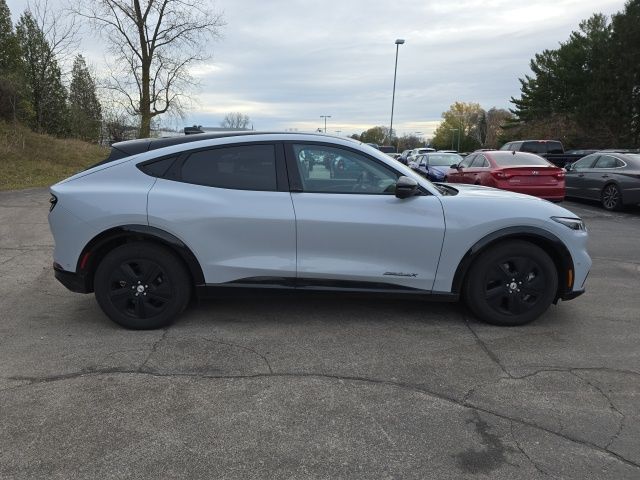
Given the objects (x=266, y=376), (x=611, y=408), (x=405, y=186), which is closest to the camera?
(x=611, y=408)

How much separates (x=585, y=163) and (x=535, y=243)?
11789mm

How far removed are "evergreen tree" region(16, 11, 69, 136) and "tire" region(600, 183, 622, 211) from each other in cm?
2900

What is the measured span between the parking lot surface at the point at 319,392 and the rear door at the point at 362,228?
501 mm

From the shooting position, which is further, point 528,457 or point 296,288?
point 296,288

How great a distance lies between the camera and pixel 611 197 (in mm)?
13281

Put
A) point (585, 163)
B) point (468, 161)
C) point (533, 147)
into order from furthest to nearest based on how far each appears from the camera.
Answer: point (533, 147) < point (585, 163) < point (468, 161)

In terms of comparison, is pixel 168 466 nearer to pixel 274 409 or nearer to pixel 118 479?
pixel 118 479

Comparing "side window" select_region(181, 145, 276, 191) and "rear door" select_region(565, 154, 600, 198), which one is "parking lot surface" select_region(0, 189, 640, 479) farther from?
"rear door" select_region(565, 154, 600, 198)

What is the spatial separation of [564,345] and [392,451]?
85.7 inches

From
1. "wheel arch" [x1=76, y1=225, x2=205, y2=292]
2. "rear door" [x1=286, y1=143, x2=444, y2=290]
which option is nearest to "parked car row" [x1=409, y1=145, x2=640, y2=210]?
"rear door" [x1=286, y1=143, x2=444, y2=290]

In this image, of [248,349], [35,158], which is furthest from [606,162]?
[35,158]

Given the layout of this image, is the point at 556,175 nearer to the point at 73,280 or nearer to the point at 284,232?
the point at 284,232

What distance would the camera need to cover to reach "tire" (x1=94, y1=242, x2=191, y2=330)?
442 centimetres

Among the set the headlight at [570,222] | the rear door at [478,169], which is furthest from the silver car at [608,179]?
the headlight at [570,222]
